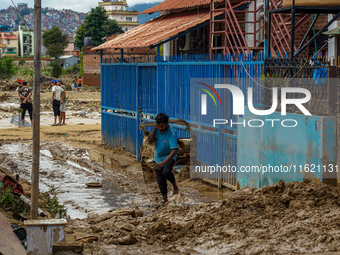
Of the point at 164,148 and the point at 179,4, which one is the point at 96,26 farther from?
the point at 164,148

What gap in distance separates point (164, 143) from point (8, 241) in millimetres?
3365

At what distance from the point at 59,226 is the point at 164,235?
1.52m

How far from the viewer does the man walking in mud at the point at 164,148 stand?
914 centimetres

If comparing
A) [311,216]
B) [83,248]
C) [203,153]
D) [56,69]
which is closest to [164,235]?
[83,248]

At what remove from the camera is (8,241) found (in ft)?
21.8

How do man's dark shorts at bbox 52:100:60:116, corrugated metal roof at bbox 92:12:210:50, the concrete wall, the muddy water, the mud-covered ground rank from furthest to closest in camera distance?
man's dark shorts at bbox 52:100:60:116 < corrugated metal roof at bbox 92:12:210:50 < the muddy water < the concrete wall < the mud-covered ground

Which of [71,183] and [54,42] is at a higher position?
[54,42]

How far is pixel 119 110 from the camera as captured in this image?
1526cm

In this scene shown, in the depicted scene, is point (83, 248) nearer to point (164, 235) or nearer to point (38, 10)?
point (164, 235)

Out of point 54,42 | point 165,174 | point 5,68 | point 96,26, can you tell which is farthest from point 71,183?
point 54,42

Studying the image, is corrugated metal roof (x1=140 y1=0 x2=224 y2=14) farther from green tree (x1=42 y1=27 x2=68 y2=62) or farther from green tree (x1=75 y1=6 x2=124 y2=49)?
green tree (x1=42 y1=27 x2=68 y2=62)

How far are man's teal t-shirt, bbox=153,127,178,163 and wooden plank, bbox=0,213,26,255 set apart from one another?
2.93 m

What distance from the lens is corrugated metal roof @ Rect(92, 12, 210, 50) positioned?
13616mm

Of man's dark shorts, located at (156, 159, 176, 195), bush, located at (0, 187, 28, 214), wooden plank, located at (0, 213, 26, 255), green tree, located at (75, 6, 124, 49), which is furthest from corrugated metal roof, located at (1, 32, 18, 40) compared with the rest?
wooden plank, located at (0, 213, 26, 255)
